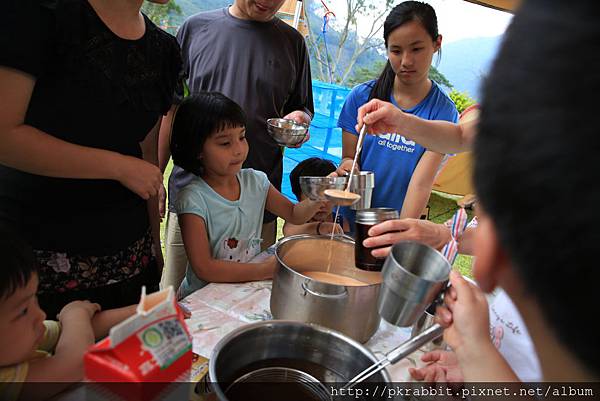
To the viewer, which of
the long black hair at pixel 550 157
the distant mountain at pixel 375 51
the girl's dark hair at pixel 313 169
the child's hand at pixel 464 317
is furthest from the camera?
the distant mountain at pixel 375 51

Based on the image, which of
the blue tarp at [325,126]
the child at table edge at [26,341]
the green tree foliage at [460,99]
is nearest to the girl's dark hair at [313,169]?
the child at table edge at [26,341]

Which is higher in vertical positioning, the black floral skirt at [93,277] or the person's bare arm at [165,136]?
the person's bare arm at [165,136]

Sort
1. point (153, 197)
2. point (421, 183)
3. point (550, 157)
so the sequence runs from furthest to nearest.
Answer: point (421, 183), point (153, 197), point (550, 157)

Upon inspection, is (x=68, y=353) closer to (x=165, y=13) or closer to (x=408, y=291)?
(x=408, y=291)

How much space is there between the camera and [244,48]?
2.26 metres

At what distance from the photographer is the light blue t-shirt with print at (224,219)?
1.71m

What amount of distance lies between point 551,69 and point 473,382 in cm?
67

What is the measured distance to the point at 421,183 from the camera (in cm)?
227

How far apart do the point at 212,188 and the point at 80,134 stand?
64 centimetres

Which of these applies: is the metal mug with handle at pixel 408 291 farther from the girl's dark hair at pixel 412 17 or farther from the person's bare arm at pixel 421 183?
the girl's dark hair at pixel 412 17

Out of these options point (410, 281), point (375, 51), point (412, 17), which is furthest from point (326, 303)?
point (375, 51)

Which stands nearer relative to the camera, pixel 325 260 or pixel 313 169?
pixel 325 260

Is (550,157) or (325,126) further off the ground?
(550,157)

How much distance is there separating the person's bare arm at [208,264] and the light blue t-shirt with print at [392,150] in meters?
1.05
